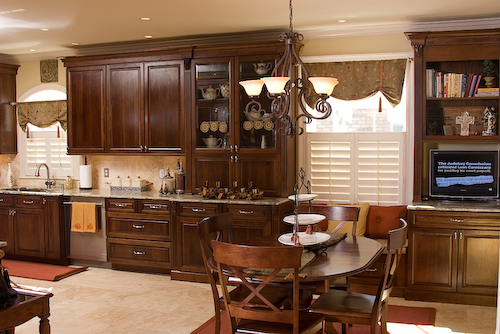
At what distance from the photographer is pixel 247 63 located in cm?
536

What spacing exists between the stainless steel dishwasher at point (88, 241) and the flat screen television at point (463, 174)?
3.61 m

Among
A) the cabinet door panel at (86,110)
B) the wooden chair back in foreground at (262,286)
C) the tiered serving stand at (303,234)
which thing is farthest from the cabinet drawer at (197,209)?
the wooden chair back in foreground at (262,286)

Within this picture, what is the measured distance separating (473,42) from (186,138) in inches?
121

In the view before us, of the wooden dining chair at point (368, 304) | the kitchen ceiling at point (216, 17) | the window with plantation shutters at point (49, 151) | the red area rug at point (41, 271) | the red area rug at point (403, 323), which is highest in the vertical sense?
the kitchen ceiling at point (216, 17)

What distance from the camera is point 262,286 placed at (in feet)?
8.74

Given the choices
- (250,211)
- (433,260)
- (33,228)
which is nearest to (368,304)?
(433,260)

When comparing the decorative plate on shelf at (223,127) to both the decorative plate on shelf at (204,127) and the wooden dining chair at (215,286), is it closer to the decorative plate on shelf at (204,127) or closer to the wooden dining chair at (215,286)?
the decorative plate on shelf at (204,127)

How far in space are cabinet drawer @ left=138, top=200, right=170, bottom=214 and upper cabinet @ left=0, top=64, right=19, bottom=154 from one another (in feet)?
8.42

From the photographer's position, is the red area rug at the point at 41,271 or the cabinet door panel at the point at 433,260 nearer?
the cabinet door panel at the point at 433,260

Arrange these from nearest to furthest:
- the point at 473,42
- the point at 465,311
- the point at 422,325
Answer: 1. the point at 422,325
2. the point at 465,311
3. the point at 473,42

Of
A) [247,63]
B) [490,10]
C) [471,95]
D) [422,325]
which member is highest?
[490,10]

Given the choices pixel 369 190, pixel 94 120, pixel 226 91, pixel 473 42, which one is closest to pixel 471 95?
pixel 473 42

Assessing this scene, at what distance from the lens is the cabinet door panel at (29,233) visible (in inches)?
239

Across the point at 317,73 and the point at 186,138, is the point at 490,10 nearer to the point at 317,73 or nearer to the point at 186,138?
the point at 317,73
